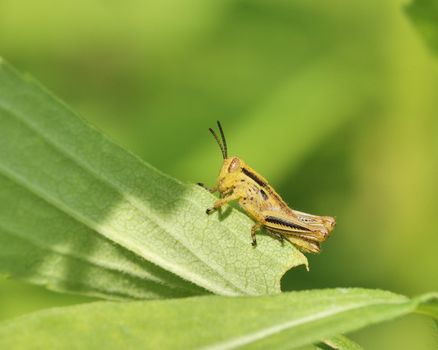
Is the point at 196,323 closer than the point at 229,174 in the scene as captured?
Yes

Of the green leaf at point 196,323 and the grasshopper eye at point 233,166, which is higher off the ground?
the grasshopper eye at point 233,166

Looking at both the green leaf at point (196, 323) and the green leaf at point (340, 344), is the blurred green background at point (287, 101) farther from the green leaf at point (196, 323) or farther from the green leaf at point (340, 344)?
the green leaf at point (196, 323)

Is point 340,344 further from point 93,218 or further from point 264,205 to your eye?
point 264,205

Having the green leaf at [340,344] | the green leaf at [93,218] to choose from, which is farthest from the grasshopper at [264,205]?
the green leaf at [340,344]

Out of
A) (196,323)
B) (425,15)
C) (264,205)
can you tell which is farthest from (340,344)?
(264,205)

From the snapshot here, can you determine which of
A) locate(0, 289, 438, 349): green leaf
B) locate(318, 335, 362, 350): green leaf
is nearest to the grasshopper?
locate(318, 335, 362, 350): green leaf

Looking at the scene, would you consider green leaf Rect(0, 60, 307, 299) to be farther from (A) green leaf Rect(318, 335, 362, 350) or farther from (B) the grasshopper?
(B) the grasshopper
